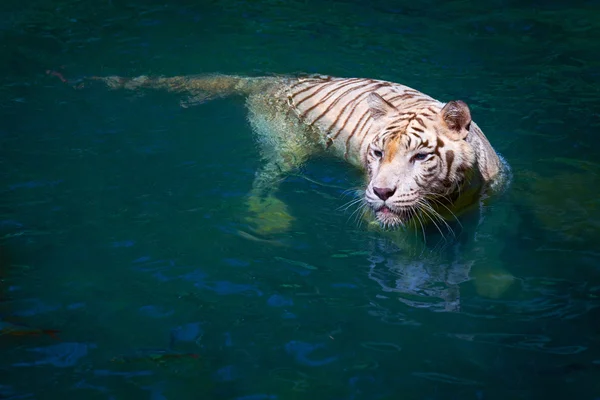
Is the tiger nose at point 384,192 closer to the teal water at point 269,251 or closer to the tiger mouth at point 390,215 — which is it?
the tiger mouth at point 390,215

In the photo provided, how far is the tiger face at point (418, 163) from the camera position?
3.60 metres

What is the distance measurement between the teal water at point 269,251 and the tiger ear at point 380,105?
1.76 feet

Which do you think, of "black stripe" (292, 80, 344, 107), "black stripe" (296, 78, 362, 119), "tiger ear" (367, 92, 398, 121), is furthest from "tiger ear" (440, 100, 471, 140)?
"black stripe" (292, 80, 344, 107)

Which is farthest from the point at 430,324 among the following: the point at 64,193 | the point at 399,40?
the point at 399,40

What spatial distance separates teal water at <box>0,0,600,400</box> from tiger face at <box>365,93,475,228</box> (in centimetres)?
28

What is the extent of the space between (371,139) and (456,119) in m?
0.60

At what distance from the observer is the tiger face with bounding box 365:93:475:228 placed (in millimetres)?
3600

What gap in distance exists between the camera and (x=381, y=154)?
382 cm

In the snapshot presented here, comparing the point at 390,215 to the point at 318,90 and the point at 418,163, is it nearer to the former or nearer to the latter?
the point at 418,163

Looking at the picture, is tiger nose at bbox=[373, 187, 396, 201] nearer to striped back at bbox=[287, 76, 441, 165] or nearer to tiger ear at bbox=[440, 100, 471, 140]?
tiger ear at bbox=[440, 100, 471, 140]

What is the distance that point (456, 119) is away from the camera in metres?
3.76

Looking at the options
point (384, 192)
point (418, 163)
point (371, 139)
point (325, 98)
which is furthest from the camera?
point (325, 98)

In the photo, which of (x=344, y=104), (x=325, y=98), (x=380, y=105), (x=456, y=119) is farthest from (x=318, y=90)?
(x=456, y=119)

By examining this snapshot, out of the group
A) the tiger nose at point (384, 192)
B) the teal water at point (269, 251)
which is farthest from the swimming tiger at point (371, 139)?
the teal water at point (269, 251)
